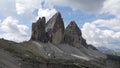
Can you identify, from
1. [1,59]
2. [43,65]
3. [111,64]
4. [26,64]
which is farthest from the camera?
[111,64]

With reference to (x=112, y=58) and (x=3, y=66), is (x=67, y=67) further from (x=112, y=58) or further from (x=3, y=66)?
(x=3, y=66)

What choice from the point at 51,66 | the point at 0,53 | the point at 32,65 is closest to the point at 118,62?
the point at 51,66

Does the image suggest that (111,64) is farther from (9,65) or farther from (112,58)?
(9,65)

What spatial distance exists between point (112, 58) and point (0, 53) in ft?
203

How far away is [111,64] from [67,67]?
26819mm

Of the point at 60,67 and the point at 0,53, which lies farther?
the point at 60,67

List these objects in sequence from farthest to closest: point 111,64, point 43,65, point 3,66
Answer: point 111,64, point 43,65, point 3,66

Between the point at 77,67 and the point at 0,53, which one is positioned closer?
the point at 0,53

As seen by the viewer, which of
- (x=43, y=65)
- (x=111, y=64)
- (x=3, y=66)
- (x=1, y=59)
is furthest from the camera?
(x=111, y=64)

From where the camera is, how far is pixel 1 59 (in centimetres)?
12056

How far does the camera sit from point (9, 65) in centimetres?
11500

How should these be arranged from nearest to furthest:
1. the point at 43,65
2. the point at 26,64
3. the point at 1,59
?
the point at 1,59 → the point at 26,64 → the point at 43,65

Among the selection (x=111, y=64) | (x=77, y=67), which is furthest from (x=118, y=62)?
(x=77, y=67)

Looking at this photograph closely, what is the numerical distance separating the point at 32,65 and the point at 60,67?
58.8 feet
